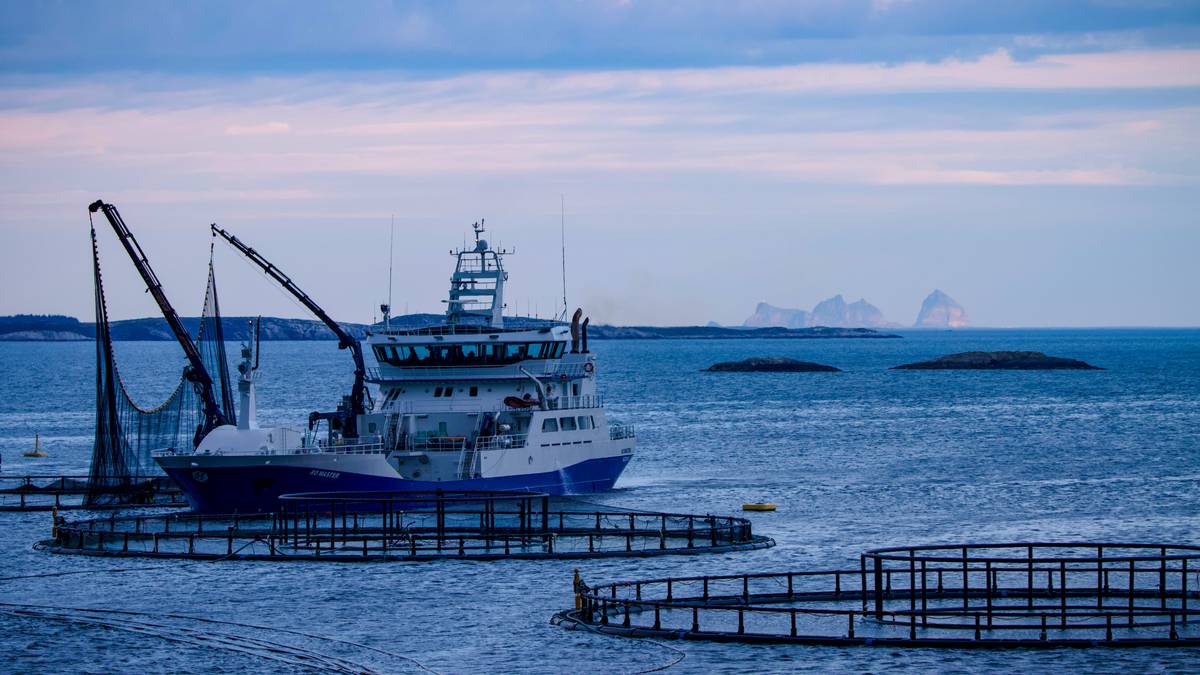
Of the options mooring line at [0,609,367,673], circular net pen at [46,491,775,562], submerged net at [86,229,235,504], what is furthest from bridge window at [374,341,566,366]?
mooring line at [0,609,367,673]

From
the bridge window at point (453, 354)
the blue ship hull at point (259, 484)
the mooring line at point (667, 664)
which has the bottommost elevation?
the mooring line at point (667, 664)

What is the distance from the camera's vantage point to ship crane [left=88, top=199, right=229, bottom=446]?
76625 mm

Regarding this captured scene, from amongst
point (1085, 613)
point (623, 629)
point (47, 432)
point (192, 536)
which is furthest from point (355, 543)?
point (47, 432)

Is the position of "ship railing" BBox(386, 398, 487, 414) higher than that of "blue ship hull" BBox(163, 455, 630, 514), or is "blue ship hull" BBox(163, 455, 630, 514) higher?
"ship railing" BBox(386, 398, 487, 414)

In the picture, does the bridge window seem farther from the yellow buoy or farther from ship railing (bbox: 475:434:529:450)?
the yellow buoy

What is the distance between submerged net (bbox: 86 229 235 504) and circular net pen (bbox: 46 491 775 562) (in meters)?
10.9

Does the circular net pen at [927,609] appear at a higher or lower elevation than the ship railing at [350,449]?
lower

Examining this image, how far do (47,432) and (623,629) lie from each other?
325 ft

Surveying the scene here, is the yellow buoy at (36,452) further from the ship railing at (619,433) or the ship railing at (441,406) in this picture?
the ship railing at (441,406)

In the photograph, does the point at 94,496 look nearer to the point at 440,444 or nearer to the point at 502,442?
the point at 440,444

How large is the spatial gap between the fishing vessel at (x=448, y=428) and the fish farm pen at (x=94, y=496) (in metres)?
3.06

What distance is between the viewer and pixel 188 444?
8381cm

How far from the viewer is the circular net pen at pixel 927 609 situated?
38938 millimetres

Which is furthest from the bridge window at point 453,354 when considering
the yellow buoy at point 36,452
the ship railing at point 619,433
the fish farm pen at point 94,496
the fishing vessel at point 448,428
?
the yellow buoy at point 36,452
